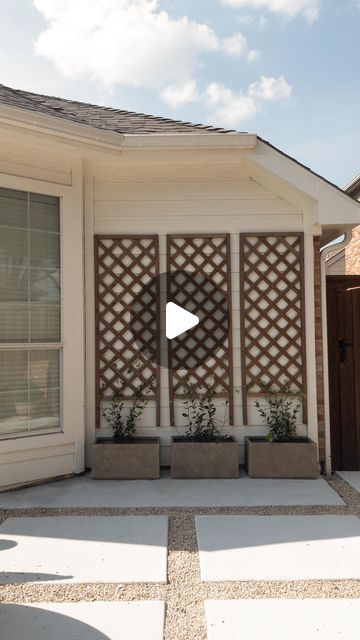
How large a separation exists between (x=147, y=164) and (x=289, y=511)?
10.8 feet

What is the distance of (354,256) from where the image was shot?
869 cm

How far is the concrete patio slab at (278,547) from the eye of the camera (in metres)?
2.32

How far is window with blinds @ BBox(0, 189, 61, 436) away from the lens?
145 inches

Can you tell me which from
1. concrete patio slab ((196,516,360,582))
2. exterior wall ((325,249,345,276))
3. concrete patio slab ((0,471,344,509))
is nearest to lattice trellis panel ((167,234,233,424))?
concrete patio slab ((0,471,344,509))

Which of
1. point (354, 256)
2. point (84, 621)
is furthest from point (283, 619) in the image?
point (354, 256)

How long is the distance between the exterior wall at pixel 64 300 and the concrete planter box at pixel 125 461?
275 mm

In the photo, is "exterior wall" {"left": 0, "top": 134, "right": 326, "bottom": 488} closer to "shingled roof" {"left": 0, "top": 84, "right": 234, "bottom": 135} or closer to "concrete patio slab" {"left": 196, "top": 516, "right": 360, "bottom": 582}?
"shingled roof" {"left": 0, "top": 84, "right": 234, "bottom": 135}

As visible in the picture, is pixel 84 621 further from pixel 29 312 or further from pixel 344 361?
pixel 344 361

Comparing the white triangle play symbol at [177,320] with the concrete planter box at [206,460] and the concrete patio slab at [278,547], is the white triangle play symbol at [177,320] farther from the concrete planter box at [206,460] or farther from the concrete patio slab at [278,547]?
the concrete patio slab at [278,547]

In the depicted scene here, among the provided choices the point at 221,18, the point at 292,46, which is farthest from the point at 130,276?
the point at 292,46

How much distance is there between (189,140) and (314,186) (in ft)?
4.06

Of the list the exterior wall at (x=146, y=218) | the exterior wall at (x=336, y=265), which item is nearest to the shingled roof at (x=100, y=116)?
the exterior wall at (x=146, y=218)

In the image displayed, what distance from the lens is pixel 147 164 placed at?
4.19m

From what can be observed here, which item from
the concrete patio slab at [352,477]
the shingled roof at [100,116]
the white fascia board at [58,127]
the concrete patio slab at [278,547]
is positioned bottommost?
the concrete patio slab at [352,477]
